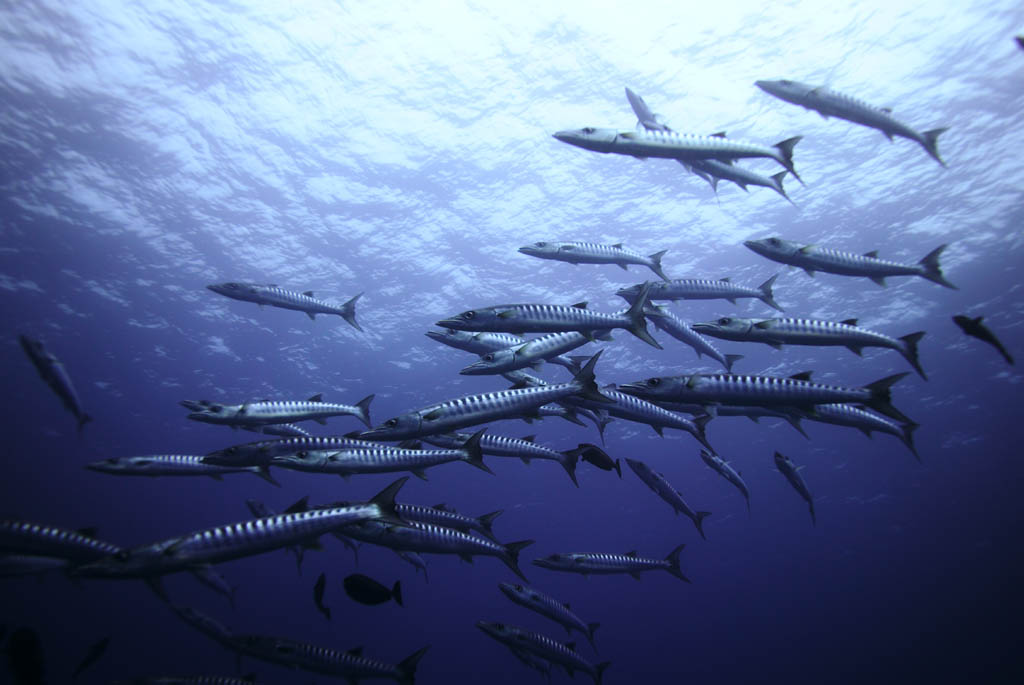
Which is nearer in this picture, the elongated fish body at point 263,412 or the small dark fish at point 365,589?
the small dark fish at point 365,589

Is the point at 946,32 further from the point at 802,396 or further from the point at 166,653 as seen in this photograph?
the point at 166,653

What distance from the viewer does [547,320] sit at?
17.4 feet

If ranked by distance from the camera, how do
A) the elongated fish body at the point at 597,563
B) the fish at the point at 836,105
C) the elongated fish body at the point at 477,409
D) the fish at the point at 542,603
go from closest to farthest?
the elongated fish body at the point at 477,409, the fish at the point at 836,105, the fish at the point at 542,603, the elongated fish body at the point at 597,563

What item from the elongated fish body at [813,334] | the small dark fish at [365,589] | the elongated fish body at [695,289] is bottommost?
the small dark fish at [365,589]

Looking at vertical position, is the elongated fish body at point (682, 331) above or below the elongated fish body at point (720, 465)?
above

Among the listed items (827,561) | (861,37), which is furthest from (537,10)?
(827,561)

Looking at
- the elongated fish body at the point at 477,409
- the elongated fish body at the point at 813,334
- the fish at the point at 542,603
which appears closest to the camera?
the elongated fish body at the point at 477,409

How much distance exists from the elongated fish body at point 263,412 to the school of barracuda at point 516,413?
0.02m

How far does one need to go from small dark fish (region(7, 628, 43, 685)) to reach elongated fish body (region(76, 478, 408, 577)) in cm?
255

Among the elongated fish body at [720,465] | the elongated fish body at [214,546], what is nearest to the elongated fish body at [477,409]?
the elongated fish body at [214,546]

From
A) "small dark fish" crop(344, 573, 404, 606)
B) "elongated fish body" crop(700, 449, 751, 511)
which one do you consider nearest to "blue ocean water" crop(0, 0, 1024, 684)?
"small dark fish" crop(344, 573, 404, 606)

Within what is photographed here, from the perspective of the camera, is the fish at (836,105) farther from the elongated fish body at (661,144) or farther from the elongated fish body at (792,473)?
the elongated fish body at (792,473)

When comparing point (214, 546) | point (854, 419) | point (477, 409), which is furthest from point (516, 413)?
point (854, 419)

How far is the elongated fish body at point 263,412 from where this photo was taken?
21.0 feet
